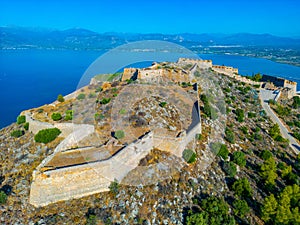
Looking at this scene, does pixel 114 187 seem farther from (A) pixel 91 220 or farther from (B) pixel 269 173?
(B) pixel 269 173

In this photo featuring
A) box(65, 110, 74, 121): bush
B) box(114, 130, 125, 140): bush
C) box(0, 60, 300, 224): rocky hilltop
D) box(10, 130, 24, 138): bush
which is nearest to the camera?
box(0, 60, 300, 224): rocky hilltop

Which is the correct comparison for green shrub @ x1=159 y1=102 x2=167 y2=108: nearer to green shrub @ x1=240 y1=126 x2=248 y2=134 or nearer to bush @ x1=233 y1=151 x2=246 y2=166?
bush @ x1=233 y1=151 x2=246 y2=166

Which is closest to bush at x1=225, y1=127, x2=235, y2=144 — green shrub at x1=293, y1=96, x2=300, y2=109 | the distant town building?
green shrub at x1=293, y1=96, x2=300, y2=109

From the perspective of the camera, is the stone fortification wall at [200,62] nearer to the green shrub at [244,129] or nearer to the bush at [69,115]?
the green shrub at [244,129]

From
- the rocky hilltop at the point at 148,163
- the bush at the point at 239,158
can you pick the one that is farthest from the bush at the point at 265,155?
the bush at the point at 239,158

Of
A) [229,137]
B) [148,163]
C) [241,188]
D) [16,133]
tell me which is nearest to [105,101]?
[16,133]
